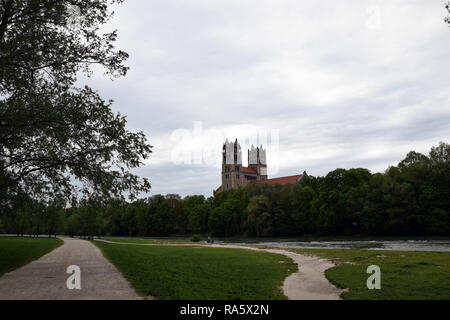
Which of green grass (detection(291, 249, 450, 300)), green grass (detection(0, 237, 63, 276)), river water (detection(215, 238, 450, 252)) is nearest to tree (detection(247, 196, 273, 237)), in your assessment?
river water (detection(215, 238, 450, 252))

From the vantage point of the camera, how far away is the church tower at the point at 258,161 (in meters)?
188

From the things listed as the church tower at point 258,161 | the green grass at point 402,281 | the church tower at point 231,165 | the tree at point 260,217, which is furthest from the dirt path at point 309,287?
the church tower at point 258,161

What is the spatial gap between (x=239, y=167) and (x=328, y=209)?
313ft

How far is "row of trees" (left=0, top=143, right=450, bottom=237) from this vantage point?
204 ft

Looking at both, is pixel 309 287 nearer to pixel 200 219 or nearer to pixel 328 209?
pixel 328 209

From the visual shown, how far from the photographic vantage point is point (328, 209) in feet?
253

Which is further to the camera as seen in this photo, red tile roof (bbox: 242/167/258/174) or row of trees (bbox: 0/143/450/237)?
red tile roof (bbox: 242/167/258/174)

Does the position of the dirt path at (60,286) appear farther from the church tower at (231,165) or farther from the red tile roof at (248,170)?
the red tile roof at (248,170)

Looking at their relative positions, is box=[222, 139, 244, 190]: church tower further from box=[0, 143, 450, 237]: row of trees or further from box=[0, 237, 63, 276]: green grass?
box=[0, 237, 63, 276]: green grass

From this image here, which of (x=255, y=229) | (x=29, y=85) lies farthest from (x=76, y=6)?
(x=255, y=229)

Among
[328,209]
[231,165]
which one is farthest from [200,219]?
[231,165]

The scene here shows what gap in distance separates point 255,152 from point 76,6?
182 meters

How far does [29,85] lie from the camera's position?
16.6 meters

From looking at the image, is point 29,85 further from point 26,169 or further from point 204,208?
point 204,208
